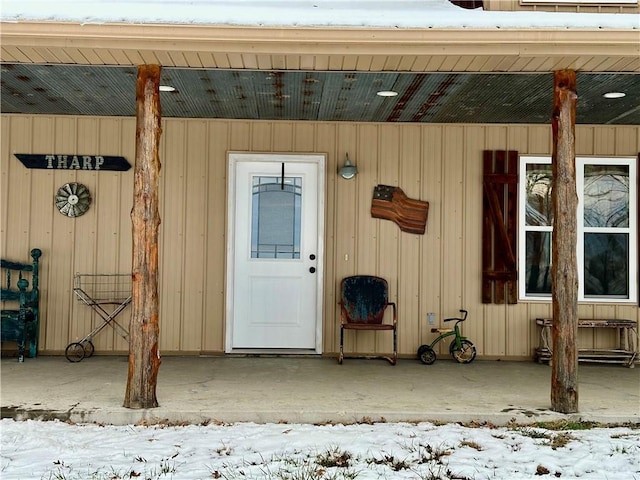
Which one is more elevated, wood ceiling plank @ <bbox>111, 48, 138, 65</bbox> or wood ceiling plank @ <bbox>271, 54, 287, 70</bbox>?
wood ceiling plank @ <bbox>271, 54, 287, 70</bbox>

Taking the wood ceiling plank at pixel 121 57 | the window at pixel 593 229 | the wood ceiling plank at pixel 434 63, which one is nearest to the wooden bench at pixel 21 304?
the wood ceiling plank at pixel 121 57

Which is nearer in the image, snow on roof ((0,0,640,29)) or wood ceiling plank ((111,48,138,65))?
snow on roof ((0,0,640,29))

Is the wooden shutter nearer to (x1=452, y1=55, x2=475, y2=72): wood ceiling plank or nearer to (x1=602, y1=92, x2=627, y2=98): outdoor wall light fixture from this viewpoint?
(x1=602, y1=92, x2=627, y2=98): outdoor wall light fixture

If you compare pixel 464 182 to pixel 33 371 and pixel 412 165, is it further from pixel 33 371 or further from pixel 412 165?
pixel 33 371

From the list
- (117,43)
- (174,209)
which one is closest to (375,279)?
(174,209)

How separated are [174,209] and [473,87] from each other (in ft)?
10.5

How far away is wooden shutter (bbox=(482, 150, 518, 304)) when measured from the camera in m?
6.52

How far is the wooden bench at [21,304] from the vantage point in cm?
606

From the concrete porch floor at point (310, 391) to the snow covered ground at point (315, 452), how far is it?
0.13 metres

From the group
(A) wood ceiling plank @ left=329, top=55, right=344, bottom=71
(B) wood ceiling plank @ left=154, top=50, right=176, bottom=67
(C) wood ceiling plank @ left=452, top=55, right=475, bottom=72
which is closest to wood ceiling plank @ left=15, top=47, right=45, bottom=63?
(B) wood ceiling plank @ left=154, top=50, right=176, bottom=67

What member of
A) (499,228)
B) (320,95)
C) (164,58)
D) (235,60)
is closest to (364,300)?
(499,228)

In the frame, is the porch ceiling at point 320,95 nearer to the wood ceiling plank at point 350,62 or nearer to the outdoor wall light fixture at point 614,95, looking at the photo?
the outdoor wall light fixture at point 614,95

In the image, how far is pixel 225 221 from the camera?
257 inches

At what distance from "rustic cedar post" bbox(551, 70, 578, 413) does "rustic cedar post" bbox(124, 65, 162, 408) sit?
9.22ft
